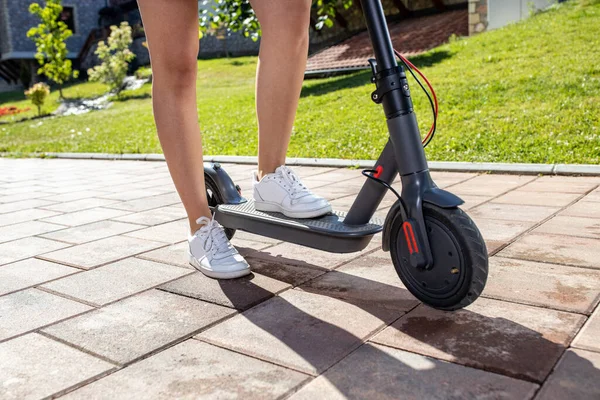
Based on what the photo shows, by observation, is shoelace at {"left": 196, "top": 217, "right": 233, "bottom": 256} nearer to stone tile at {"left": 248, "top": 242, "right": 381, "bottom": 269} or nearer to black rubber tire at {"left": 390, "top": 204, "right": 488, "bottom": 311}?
→ stone tile at {"left": 248, "top": 242, "right": 381, "bottom": 269}

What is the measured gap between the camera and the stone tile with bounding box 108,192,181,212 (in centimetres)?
379

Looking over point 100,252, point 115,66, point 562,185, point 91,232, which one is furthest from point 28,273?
point 115,66

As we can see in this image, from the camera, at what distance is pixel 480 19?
42.2ft

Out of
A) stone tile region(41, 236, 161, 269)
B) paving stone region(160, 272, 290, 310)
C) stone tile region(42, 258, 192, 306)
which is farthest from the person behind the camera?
stone tile region(41, 236, 161, 269)

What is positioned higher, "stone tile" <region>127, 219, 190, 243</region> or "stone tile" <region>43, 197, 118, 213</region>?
"stone tile" <region>127, 219, 190, 243</region>

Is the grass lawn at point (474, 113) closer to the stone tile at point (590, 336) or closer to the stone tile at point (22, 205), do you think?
the stone tile at point (22, 205)

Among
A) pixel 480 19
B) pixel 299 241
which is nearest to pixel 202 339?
pixel 299 241

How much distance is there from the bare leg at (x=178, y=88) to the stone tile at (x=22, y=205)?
7.11 ft

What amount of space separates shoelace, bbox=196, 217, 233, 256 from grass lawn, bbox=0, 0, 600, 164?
290 cm

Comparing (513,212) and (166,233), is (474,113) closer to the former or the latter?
(513,212)

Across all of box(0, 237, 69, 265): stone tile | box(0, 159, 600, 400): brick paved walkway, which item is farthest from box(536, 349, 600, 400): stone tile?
box(0, 237, 69, 265): stone tile

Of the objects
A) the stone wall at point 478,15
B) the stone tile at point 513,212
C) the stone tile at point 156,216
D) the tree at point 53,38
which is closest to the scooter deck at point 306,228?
the stone tile at point 156,216

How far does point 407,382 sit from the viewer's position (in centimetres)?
140

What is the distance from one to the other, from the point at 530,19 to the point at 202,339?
11.4m
